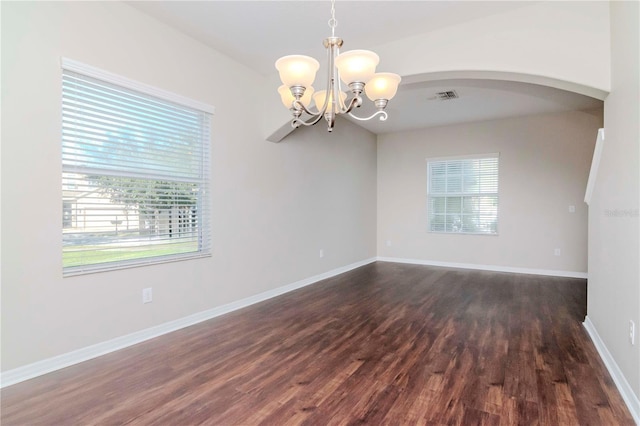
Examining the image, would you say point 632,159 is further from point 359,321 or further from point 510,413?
point 359,321

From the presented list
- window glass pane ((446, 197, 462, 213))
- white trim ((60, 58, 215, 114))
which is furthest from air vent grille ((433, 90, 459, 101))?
white trim ((60, 58, 215, 114))

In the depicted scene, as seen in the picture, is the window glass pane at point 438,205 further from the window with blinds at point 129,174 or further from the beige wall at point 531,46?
the window with blinds at point 129,174

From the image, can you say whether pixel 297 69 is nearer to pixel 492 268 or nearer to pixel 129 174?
pixel 129 174

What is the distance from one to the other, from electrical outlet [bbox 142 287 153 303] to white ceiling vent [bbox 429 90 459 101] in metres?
4.21

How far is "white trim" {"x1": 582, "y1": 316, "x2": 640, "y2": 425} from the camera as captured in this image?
5.87ft

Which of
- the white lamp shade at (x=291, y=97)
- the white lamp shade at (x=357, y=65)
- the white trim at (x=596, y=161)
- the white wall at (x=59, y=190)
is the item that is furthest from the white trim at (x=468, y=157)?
the white lamp shade at (x=357, y=65)

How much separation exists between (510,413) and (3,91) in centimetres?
355

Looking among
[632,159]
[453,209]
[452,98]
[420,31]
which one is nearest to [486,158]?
[453,209]

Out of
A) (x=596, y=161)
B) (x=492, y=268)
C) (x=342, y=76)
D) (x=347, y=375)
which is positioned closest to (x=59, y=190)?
(x=342, y=76)

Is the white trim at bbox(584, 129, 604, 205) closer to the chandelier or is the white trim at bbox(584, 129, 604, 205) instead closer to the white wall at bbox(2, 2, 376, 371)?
the chandelier

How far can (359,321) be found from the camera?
329 cm

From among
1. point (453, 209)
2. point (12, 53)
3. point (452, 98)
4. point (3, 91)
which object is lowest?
point (453, 209)

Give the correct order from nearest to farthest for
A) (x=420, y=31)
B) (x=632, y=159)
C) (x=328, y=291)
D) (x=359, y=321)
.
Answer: (x=632, y=159), (x=420, y=31), (x=359, y=321), (x=328, y=291)

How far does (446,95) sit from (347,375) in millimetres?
3946
